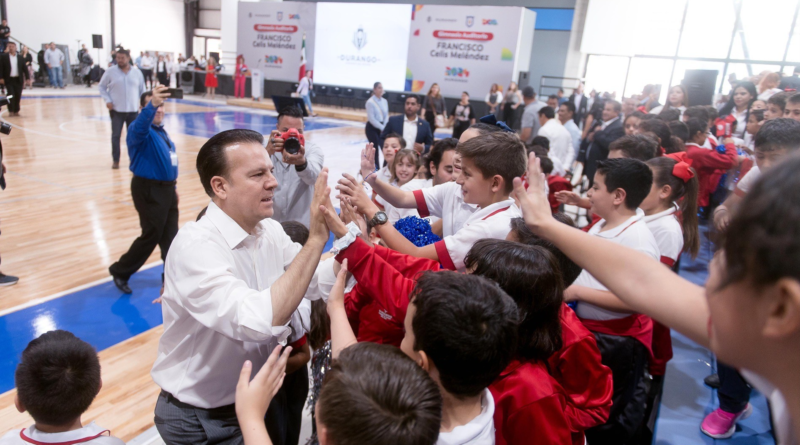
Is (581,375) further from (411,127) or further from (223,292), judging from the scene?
(411,127)

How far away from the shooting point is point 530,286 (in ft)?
4.71

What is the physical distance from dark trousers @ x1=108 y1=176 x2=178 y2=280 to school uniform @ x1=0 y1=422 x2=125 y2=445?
283 cm

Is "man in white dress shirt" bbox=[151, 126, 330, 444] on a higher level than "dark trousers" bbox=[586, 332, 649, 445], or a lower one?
higher

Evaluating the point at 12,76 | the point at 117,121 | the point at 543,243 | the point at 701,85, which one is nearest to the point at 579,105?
the point at 701,85

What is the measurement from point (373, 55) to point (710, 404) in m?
19.2

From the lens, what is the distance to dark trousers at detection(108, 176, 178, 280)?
4.23 metres

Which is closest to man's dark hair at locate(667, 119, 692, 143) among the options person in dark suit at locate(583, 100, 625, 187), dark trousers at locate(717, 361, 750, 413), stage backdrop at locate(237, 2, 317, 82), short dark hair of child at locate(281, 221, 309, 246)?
person in dark suit at locate(583, 100, 625, 187)

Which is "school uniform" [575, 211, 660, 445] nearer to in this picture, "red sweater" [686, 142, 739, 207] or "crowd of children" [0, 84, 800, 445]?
"crowd of children" [0, 84, 800, 445]

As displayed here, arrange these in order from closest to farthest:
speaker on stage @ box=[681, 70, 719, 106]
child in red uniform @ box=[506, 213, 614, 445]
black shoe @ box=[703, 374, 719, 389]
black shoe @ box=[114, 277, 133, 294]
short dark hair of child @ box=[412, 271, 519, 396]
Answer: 1. short dark hair of child @ box=[412, 271, 519, 396]
2. child in red uniform @ box=[506, 213, 614, 445]
3. black shoe @ box=[703, 374, 719, 389]
4. black shoe @ box=[114, 277, 133, 294]
5. speaker on stage @ box=[681, 70, 719, 106]

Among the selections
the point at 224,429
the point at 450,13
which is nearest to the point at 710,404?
the point at 224,429

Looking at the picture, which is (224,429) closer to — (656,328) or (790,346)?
(790,346)

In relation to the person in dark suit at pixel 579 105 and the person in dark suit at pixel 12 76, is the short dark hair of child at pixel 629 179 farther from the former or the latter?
the person in dark suit at pixel 12 76

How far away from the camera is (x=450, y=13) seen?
19.0m

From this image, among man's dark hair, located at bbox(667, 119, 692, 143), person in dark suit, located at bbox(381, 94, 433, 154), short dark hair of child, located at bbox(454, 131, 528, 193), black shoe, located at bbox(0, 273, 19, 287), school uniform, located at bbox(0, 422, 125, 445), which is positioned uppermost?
man's dark hair, located at bbox(667, 119, 692, 143)
